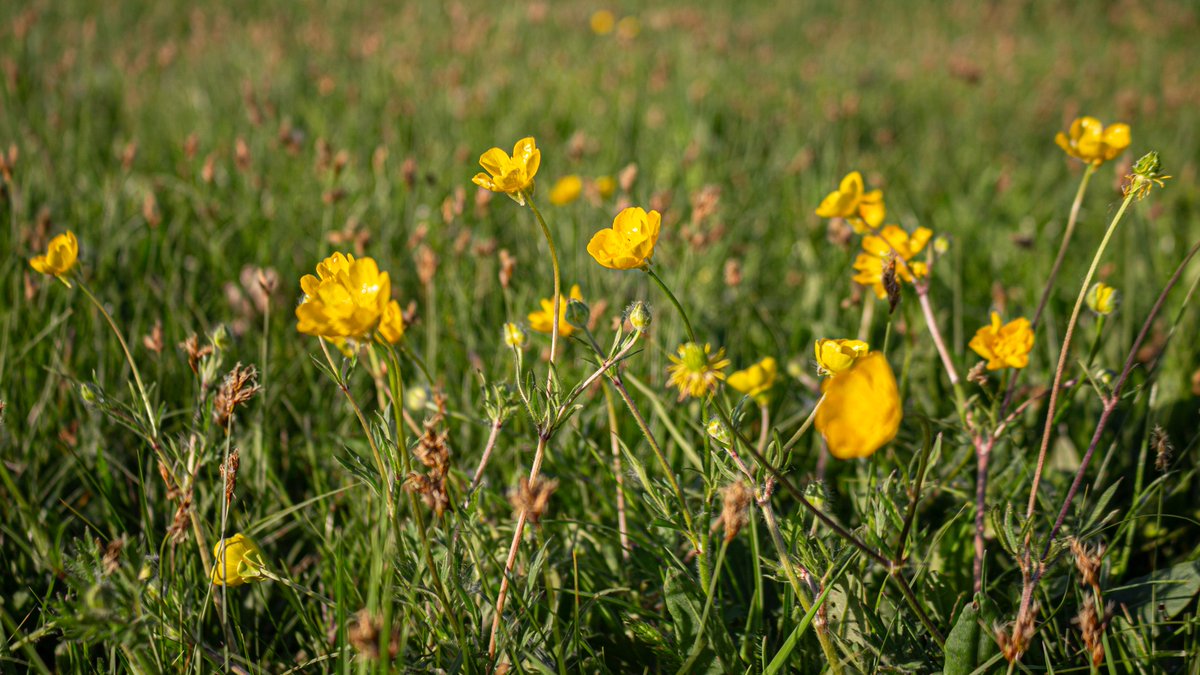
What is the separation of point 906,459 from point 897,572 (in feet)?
2.57

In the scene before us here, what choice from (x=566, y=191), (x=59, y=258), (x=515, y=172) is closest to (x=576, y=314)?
(x=515, y=172)

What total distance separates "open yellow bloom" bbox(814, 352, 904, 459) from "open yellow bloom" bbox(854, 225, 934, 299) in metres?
0.67

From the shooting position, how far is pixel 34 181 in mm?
2555

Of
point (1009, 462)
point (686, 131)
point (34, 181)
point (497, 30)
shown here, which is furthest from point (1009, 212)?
point (497, 30)

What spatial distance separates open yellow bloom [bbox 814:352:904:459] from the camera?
2.73ft

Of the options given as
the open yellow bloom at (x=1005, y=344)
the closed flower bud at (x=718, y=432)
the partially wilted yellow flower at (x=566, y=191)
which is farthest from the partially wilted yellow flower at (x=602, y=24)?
the closed flower bud at (x=718, y=432)

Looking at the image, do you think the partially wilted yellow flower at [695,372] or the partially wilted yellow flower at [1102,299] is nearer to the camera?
the partially wilted yellow flower at [695,372]

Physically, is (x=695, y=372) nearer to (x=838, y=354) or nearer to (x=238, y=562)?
(x=838, y=354)

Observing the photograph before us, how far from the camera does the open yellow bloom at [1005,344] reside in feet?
4.37

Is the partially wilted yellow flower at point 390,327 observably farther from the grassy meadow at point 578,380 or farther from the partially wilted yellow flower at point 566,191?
the partially wilted yellow flower at point 566,191

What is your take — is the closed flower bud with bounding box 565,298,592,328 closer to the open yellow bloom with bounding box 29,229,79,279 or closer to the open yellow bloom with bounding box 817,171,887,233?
the open yellow bloom with bounding box 817,171,887,233

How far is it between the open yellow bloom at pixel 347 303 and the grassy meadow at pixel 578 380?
0.04 meters

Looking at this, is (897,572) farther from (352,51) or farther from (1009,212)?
(352,51)

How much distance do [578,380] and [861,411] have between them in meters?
1.09
